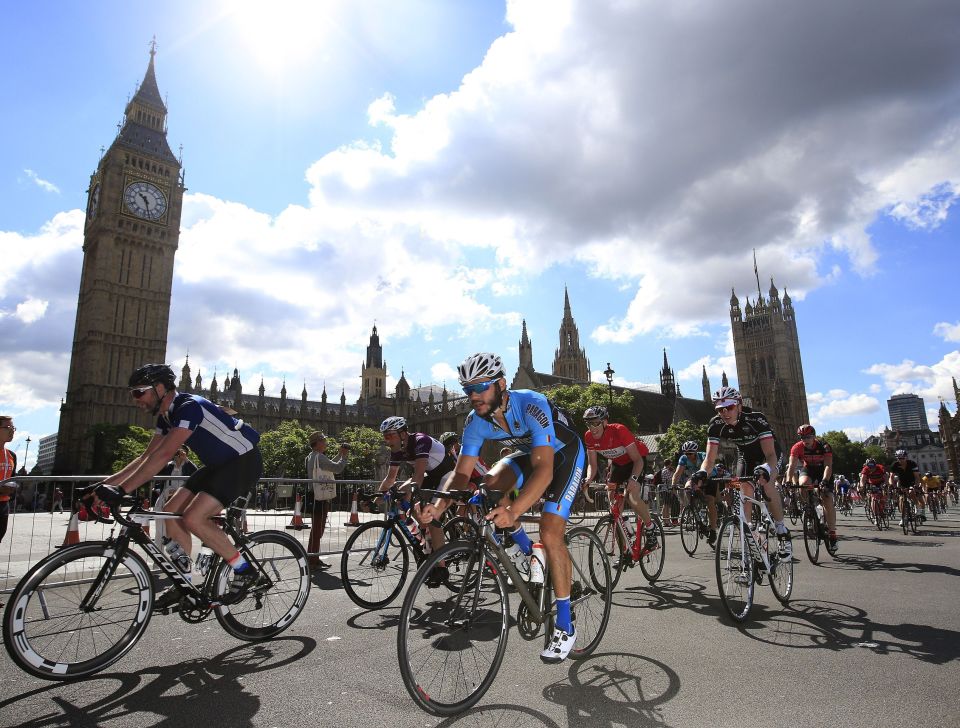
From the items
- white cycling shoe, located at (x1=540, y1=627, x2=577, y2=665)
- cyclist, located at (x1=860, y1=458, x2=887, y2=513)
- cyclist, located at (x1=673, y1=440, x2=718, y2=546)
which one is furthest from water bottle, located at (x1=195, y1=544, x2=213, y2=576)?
cyclist, located at (x1=860, y1=458, x2=887, y2=513)

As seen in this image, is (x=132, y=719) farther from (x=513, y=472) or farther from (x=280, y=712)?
(x=513, y=472)

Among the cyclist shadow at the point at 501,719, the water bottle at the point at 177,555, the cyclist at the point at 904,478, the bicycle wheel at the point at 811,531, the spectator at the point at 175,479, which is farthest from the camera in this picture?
the cyclist at the point at 904,478

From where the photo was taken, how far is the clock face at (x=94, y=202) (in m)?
93.0

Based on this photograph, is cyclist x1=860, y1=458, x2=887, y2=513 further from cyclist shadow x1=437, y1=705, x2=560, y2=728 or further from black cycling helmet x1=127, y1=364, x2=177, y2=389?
black cycling helmet x1=127, y1=364, x2=177, y2=389

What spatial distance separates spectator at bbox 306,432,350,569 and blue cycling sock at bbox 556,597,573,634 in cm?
556

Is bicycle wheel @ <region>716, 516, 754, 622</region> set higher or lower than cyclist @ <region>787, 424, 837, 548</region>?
lower

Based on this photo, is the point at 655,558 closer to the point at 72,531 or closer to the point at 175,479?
the point at 175,479

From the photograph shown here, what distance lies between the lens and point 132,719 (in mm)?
3227

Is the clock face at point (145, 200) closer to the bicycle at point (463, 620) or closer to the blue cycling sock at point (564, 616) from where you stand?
the bicycle at point (463, 620)

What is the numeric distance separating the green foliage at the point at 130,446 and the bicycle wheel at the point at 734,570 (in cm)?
5673

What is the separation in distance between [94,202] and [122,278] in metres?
14.9

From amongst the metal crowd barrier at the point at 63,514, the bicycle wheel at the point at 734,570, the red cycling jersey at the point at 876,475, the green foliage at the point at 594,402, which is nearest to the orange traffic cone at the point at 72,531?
the metal crowd barrier at the point at 63,514

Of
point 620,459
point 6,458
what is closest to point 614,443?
point 620,459

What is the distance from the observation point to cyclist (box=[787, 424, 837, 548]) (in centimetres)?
947
